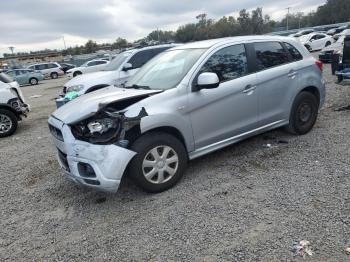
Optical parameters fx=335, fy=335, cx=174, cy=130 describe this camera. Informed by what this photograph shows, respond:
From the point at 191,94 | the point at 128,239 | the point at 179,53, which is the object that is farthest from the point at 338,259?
the point at 179,53

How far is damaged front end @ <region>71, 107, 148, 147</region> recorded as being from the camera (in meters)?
3.83

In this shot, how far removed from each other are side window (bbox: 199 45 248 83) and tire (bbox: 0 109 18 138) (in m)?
6.07

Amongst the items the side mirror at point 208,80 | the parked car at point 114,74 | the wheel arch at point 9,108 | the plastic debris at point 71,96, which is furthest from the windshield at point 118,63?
the side mirror at point 208,80

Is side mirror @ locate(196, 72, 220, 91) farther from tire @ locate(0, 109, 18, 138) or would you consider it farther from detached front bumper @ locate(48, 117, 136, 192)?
tire @ locate(0, 109, 18, 138)

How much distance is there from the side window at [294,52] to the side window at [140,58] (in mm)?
5197

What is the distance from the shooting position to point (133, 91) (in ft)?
14.6

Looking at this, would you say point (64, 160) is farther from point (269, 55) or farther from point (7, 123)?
point (7, 123)

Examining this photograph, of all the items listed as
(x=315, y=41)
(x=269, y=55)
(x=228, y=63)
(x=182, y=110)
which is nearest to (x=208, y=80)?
(x=182, y=110)

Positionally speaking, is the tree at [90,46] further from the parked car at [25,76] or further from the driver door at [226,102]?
the driver door at [226,102]

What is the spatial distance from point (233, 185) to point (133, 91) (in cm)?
179

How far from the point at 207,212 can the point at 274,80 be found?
253 cm

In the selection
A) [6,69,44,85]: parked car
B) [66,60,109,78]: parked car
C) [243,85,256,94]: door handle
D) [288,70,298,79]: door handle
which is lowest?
[6,69,44,85]: parked car

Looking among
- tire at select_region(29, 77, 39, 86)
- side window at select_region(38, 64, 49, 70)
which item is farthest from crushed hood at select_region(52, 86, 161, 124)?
side window at select_region(38, 64, 49, 70)

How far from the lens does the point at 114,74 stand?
9.24m
